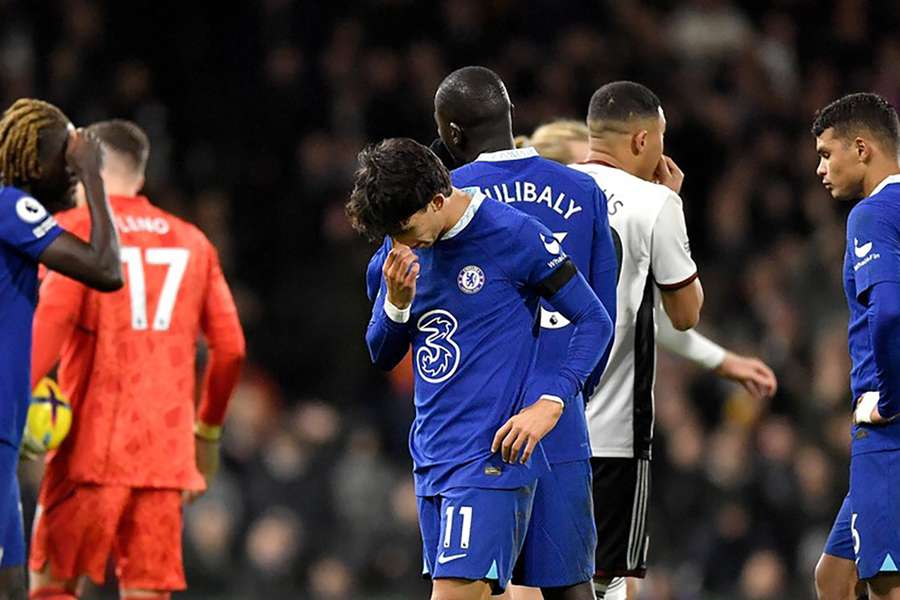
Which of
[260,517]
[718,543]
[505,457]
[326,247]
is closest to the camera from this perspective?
[505,457]

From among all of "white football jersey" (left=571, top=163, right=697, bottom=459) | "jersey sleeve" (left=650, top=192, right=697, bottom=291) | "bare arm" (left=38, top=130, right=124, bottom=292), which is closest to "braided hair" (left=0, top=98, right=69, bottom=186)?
"bare arm" (left=38, top=130, right=124, bottom=292)

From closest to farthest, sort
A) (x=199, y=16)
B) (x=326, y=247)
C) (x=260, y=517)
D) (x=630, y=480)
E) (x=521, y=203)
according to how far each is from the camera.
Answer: (x=521, y=203) → (x=630, y=480) → (x=260, y=517) → (x=326, y=247) → (x=199, y=16)

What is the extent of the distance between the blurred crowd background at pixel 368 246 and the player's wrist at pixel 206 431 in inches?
125

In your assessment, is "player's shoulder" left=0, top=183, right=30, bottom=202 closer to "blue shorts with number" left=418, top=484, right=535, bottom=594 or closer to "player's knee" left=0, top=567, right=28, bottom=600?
"player's knee" left=0, top=567, right=28, bottom=600

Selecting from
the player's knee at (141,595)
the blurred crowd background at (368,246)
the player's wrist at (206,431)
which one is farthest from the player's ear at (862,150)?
the blurred crowd background at (368,246)

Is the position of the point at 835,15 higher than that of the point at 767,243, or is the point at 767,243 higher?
the point at 835,15

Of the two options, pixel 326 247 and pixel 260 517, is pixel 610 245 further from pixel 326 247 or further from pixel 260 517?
pixel 326 247

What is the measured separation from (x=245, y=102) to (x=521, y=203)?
794 centimetres

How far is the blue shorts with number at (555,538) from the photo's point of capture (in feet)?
17.8

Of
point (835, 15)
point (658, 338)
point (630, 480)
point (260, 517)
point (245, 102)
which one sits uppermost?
point (835, 15)

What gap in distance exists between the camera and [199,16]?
14.0 m

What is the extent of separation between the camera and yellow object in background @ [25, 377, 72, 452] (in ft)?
21.9

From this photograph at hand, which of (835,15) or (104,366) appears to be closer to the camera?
(104,366)

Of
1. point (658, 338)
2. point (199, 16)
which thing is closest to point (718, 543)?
point (658, 338)
